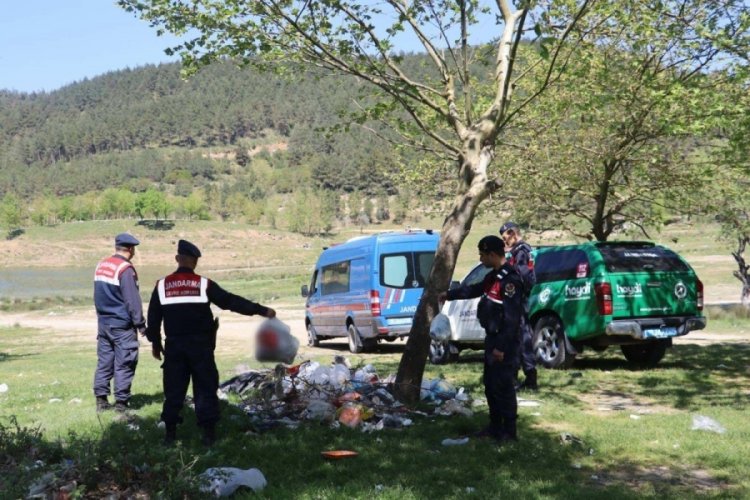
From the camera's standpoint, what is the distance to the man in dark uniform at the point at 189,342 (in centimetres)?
721

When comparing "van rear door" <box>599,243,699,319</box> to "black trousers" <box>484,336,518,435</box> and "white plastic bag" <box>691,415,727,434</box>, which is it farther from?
"black trousers" <box>484,336,518,435</box>

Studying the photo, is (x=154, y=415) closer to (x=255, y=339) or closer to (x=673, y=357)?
(x=255, y=339)

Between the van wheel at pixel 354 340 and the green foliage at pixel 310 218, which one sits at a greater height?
the green foliage at pixel 310 218

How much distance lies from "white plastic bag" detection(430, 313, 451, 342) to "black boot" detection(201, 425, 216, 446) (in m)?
2.46

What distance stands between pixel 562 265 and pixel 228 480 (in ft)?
27.1

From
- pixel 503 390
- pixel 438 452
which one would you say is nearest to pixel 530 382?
pixel 503 390

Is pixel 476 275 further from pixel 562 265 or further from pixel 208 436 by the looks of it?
pixel 208 436

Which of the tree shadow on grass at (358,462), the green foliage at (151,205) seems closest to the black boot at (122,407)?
the tree shadow on grass at (358,462)

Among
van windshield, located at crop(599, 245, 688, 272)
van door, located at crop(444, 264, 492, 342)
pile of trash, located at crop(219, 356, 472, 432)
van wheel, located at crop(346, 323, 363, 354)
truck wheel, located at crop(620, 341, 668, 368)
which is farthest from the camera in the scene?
van wheel, located at crop(346, 323, 363, 354)

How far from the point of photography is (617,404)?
31.0 feet

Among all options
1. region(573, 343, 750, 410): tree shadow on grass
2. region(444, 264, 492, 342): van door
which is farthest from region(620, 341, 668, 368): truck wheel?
region(444, 264, 492, 342): van door

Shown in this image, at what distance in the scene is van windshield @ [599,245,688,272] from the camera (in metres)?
12.2

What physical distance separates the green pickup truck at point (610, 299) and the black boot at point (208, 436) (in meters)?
6.51

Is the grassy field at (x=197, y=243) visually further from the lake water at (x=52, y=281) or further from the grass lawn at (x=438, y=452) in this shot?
the grass lawn at (x=438, y=452)
